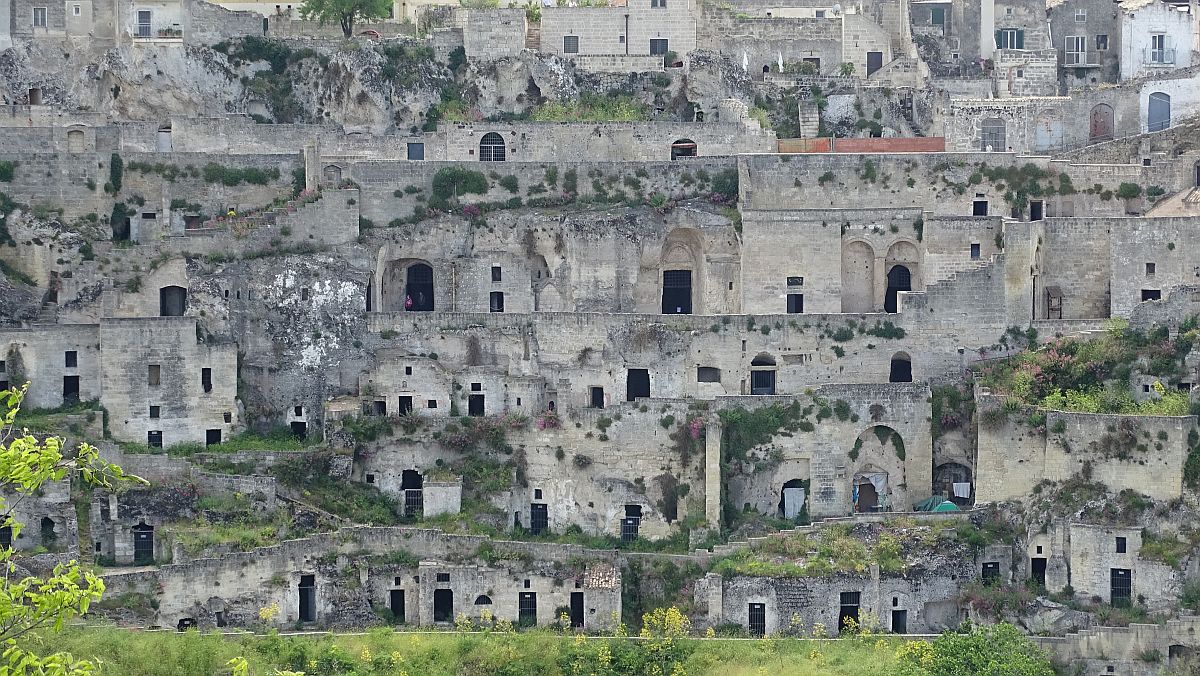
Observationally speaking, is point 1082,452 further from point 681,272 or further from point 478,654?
point 478,654

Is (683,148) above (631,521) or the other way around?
above

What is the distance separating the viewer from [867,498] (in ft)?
185

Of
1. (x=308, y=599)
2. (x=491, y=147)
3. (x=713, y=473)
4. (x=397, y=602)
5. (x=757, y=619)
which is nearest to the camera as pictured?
(x=757, y=619)

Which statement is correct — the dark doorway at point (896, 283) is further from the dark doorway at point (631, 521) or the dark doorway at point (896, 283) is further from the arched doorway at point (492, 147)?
the arched doorway at point (492, 147)

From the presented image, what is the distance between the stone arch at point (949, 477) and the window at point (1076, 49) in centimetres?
1832

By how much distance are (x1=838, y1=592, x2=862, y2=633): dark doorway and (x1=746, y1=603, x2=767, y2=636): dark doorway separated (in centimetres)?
183

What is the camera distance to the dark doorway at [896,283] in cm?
6000

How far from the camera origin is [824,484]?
2205 inches

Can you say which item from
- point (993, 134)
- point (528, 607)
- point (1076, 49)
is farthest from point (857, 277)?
point (1076, 49)

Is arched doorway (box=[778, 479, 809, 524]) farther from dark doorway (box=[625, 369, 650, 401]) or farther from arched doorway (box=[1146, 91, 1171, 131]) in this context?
arched doorway (box=[1146, 91, 1171, 131])

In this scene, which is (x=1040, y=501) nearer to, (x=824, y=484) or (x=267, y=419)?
(x=824, y=484)

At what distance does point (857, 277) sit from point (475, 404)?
441 inches

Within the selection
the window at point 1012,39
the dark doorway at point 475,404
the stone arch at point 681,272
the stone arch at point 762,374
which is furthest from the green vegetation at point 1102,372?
the window at point 1012,39

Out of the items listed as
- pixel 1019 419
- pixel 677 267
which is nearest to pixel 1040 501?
pixel 1019 419
